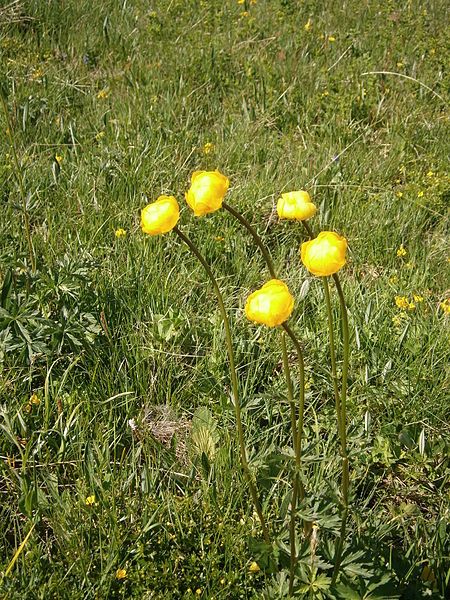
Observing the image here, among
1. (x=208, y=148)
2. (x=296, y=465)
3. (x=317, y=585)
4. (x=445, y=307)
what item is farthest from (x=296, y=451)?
(x=208, y=148)

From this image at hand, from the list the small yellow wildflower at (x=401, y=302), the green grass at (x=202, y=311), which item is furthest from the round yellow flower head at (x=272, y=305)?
the small yellow wildflower at (x=401, y=302)

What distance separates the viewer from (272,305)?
3.82 ft

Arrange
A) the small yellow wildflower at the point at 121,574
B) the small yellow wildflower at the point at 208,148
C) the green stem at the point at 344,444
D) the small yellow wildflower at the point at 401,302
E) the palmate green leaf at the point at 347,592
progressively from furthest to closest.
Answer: the small yellow wildflower at the point at 208,148 < the small yellow wildflower at the point at 401,302 < the small yellow wildflower at the point at 121,574 < the palmate green leaf at the point at 347,592 < the green stem at the point at 344,444

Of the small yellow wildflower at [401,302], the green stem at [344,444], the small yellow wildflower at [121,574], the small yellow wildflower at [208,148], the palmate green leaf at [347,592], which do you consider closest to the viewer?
the green stem at [344,444]

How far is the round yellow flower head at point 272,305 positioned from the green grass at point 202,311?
0.36 metres

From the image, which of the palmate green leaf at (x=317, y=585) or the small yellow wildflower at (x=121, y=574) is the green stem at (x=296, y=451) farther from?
the small yellow wildflower at (x=121, y=574)

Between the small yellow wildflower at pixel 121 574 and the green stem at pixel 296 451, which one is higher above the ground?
the green stem at pixel 296 451

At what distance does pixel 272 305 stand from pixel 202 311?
1215mm

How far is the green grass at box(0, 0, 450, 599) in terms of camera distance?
5.37ft

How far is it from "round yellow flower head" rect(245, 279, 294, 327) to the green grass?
36 centimetres

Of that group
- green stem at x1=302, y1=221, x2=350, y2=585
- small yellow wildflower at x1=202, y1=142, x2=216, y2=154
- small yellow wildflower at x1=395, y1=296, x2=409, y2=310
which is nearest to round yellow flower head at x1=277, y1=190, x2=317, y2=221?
green stem at x1=302, y1=221, x2=350, y2=585

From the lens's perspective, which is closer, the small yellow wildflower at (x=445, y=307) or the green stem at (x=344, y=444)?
the green stem at (x=344, y=444)

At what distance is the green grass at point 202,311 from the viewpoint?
1.64 metres

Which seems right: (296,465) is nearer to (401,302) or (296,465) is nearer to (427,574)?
(427,574)
